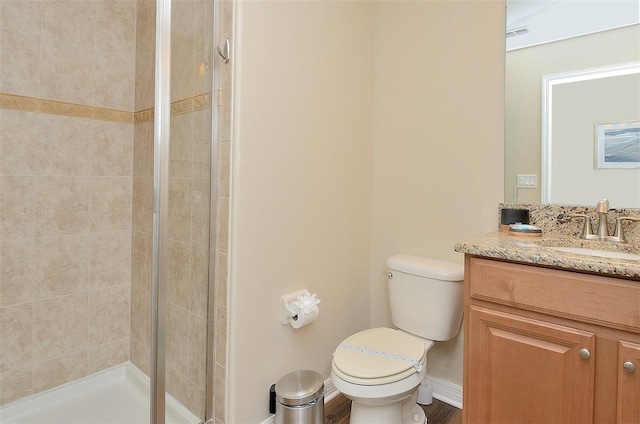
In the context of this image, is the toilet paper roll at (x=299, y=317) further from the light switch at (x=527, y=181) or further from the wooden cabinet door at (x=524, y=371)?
the light switch at (x=527, y=181)

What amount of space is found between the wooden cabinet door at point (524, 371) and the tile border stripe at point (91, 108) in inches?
51.4

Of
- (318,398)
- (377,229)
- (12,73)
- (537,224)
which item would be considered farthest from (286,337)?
(12,73)

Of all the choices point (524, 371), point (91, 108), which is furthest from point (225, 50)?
point (524, 371)

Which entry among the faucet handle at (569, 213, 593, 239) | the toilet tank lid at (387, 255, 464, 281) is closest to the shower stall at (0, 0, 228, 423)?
the toilet tank lid at (387, 255, 464, 281)

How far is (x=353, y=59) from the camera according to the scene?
1.92m

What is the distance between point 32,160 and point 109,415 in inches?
53.0

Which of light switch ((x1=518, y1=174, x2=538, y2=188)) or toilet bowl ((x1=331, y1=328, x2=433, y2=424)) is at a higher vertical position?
light switch ((x1=518, y1=174, x2=538, y2=188))

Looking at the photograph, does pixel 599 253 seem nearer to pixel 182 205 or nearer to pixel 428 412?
pixel 428 412

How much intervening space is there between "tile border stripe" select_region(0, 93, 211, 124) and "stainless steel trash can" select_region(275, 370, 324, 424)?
1190 millimetres

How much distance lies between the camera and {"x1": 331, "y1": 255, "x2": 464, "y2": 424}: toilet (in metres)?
1.30

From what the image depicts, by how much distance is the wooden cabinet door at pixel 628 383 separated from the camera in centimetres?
93

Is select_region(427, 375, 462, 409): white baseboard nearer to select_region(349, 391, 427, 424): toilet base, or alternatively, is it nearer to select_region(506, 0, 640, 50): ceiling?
select_region(349, 391, 427, 424): toilet base

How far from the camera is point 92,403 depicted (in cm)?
185

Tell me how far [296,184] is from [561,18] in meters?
1.35
